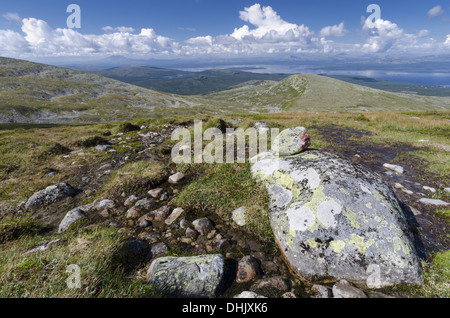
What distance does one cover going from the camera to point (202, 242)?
5875 mm

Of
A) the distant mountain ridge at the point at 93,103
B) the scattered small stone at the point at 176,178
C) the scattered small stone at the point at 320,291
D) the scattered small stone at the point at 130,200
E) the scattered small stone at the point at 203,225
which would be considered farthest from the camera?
the distant mountain ridge at the point at 93,103

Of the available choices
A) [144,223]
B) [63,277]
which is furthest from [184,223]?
[63,277]

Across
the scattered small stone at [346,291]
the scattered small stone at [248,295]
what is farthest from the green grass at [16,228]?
the scattered small stone at [346,291]

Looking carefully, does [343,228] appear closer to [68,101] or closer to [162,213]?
[162,213]

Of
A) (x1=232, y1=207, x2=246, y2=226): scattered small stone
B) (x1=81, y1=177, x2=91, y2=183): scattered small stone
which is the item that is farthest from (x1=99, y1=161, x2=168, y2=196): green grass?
(x1=232, y1=207, x2=246, y2=226): scattered small stone

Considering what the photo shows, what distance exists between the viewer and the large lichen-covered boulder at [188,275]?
4129 mm

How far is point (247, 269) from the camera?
484cm

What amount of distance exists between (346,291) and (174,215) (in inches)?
213

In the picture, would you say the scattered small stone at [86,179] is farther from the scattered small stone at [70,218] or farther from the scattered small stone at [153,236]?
the scattered small stone at [153,236]

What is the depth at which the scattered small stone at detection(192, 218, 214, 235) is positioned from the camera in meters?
6.31

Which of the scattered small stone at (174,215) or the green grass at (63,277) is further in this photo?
the scattered small stone at (174,215)

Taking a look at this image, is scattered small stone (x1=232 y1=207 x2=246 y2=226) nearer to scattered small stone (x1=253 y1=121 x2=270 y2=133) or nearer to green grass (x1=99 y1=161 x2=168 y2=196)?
green grass (x1=99 y1=161 x2=168 y2=196)

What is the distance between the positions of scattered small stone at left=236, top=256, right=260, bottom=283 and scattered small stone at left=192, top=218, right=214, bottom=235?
166 centimetres

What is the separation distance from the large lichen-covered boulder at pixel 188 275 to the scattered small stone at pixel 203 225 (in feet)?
4.50
